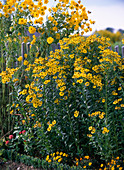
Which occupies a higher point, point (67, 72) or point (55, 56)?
point (55, 56)

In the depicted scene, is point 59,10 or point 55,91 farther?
point 59,10

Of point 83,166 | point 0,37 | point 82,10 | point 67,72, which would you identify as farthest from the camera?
point 82,10

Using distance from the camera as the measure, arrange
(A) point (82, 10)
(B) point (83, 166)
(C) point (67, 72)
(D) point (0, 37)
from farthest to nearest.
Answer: (A) point (82, 10), (D) point (0, 37), (C) point (67, 72), (B) point (83, 166)

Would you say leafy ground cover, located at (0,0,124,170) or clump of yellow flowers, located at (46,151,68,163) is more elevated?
leafy ground cover, located at (0,0,124,170)

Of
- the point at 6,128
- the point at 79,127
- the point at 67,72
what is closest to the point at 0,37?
the point at 67,72

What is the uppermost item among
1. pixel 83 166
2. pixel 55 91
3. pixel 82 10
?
pixel 82 10

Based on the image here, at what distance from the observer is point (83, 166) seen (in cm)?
265

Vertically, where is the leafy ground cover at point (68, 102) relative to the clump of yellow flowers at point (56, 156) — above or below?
above

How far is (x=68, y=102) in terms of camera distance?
280 cm

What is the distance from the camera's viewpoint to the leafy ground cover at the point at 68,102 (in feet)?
8.55

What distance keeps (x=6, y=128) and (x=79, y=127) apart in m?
1.22

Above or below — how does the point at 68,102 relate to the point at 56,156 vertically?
above

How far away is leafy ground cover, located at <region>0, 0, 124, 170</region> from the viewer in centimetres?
261

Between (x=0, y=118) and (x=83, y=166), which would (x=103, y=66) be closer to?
(x=83, y=166)
